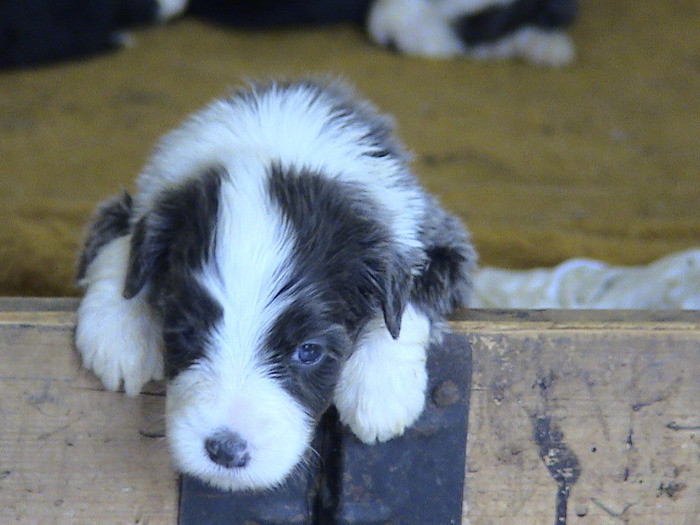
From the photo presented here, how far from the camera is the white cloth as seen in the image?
3168mm

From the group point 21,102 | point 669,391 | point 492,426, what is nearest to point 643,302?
point 669,391

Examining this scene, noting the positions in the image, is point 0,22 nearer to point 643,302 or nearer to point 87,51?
point 87,51

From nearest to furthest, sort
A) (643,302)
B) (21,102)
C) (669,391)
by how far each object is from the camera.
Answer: (669,391)
(643,302)
(21,102)

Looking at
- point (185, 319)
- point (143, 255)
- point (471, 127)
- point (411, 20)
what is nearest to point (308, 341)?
point (185, 319)

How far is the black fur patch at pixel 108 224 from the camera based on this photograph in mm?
2502

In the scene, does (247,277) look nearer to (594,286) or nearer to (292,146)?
(292,146)

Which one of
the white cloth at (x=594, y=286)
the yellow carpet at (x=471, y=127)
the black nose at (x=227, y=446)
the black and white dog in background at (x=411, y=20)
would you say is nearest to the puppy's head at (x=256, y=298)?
the black nose at (x=227, y=446)

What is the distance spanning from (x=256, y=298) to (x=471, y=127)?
3086 mm

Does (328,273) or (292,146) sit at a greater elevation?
(292,146)

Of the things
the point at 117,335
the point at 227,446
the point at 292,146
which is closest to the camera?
the point at 227,446

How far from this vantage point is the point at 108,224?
2527 mm

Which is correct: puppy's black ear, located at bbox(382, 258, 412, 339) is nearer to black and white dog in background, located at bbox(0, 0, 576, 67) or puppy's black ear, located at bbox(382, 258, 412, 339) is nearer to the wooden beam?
the wooden beam

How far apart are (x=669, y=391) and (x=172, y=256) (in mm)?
1286

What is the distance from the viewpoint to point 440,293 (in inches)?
92.7
